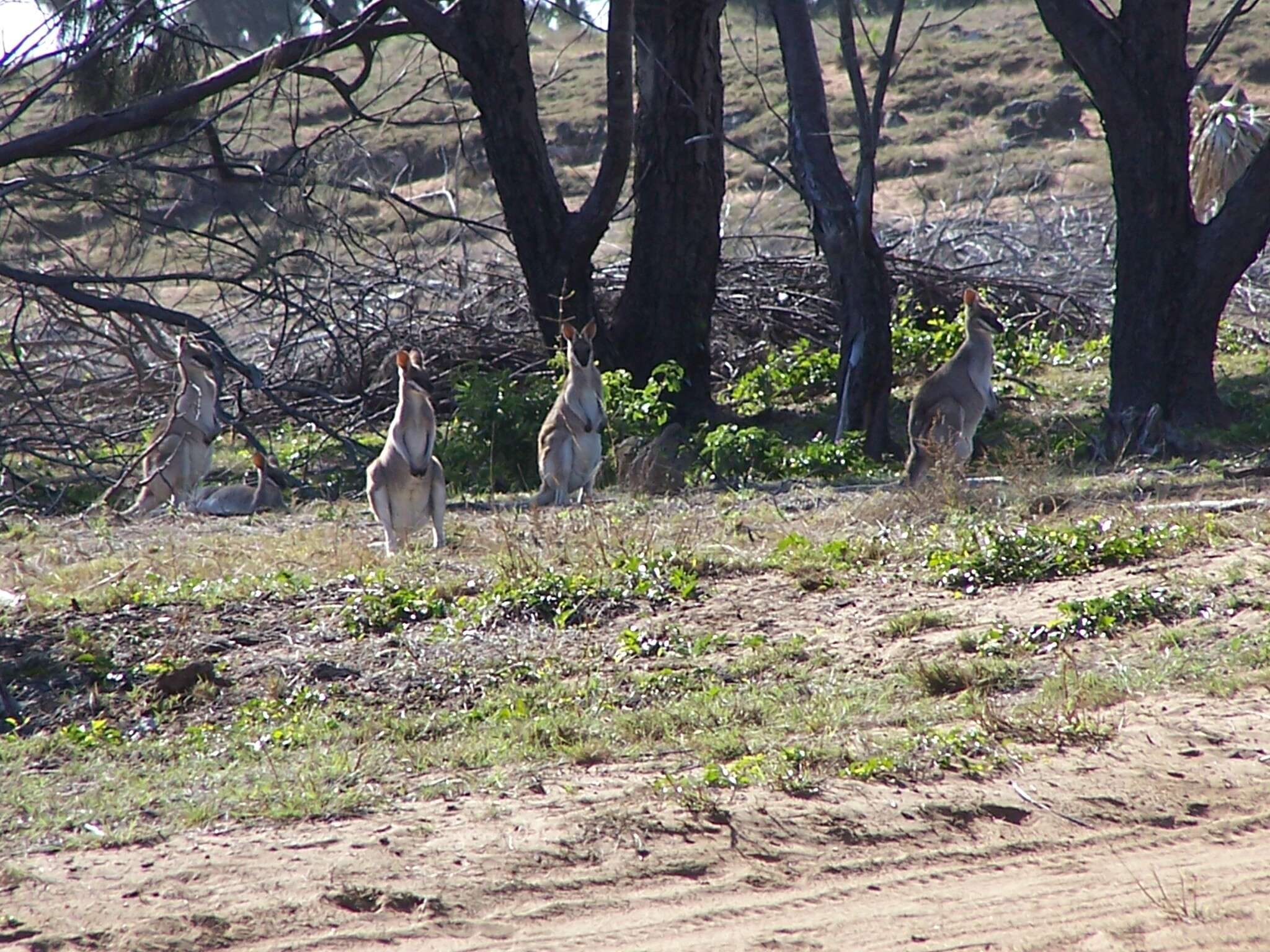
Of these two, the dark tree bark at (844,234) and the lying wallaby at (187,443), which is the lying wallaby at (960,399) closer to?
the dark tree bark at (844,234)

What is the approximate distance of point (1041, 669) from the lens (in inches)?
263

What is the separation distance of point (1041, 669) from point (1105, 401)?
27.9 feet

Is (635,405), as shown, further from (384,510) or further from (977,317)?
(384,510)

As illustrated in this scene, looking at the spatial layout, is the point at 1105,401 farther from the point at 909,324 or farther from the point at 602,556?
the point at 602,556

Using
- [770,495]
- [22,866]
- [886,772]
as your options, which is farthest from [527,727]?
[770,495]

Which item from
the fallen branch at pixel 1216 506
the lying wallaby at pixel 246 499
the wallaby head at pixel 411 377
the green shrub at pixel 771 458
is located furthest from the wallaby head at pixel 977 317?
the lying wallaby at pixel 246 499

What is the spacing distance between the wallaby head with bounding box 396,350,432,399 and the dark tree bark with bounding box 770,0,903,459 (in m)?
3.63

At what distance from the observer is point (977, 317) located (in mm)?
12617

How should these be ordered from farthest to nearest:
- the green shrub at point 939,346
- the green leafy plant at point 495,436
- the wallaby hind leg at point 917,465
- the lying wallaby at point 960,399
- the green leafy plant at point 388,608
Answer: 1. the green shrub at point 939,346
2. the green leafy plant at point 495,436
3. the lying wallaby at point 960,399
4. the wallaby hind leg at point 917,465
5. the green leafy plant at point 388,608

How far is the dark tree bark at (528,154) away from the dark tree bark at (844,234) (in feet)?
5.16

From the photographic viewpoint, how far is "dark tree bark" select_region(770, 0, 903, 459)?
12.5 m

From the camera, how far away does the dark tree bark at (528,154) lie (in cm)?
1392

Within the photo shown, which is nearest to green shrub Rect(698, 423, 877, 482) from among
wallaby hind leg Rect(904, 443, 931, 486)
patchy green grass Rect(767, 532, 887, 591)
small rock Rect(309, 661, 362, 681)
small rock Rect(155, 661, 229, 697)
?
wallaby hind leg Rect(904, 443, 931, 486)

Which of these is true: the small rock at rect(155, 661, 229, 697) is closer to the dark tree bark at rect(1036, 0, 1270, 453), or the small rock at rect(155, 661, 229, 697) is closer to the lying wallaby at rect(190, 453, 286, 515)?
the lying wallaby at rect(190, 453, 286, 515)
